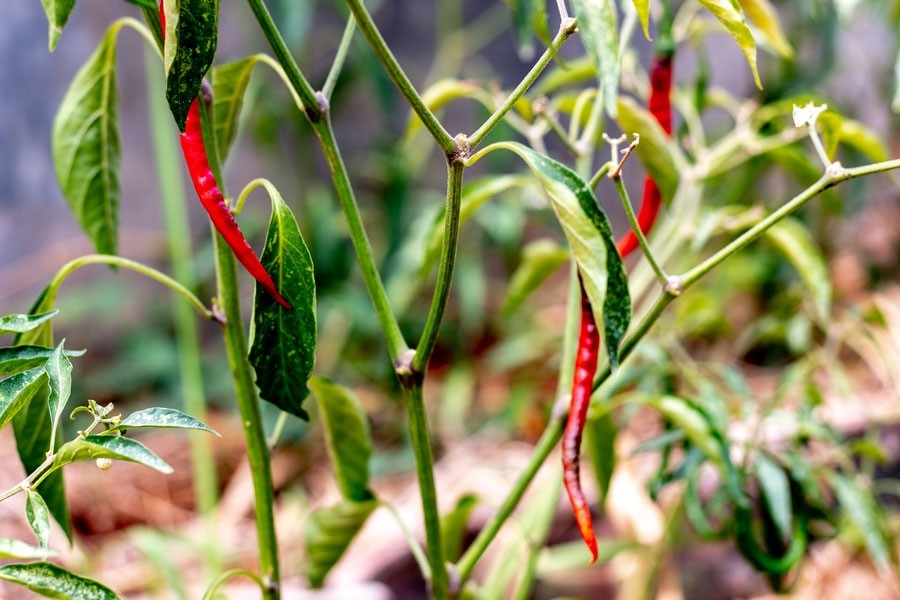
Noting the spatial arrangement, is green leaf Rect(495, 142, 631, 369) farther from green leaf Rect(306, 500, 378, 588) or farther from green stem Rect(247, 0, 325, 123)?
green leaf Rect(306, 500, 378, 588)

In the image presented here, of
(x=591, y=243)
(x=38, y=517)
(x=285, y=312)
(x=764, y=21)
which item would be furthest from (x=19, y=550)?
(x=764, y=21)

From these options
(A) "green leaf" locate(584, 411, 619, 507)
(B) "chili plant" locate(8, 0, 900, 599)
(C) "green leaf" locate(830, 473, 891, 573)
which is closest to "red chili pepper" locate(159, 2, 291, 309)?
(B) "chili plant" locate(8, 0, 900, 599)

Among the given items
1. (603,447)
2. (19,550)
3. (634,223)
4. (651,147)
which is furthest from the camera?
(603,447)

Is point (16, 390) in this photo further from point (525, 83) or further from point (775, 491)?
point (775, 491)

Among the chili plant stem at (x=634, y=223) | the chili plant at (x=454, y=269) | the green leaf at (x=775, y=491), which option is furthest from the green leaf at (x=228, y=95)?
the green leaf at (x=775, y=491)

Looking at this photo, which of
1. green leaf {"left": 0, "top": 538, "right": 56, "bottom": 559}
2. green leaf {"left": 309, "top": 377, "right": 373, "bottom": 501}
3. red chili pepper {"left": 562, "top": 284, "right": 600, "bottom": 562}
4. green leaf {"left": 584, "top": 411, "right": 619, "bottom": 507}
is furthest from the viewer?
green leaf {"left": 584, "top": 411, "right": 619, "bottom": 507}
